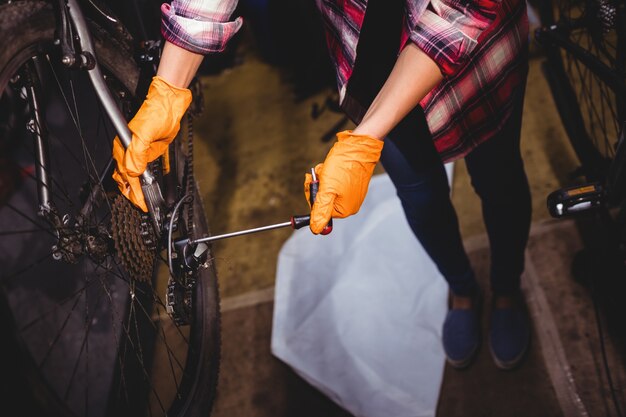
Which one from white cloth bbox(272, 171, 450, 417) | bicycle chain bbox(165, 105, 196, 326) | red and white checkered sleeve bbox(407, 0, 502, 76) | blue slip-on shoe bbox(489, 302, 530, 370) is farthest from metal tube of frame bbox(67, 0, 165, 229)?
blue slip-on shoe bbox(489, 302, 530, 370)

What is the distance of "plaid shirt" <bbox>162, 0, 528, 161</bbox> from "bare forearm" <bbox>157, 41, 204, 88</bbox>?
3 cm

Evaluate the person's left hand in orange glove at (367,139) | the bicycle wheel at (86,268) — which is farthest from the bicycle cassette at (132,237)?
the person's left hand in orange glove at (367,139)

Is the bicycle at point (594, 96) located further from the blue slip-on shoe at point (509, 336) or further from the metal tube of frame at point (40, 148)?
the metal tube of frame at point (40, 148)

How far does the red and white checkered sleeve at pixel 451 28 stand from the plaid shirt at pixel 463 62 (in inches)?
1.7

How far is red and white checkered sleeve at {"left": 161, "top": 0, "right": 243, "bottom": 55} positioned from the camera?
3.65ft

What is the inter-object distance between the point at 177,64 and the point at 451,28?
1.96 ft

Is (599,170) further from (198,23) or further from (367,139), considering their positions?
(198,23)

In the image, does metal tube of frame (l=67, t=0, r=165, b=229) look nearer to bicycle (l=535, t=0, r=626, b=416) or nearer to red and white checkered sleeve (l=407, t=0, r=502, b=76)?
red and white checkered sleeve (l=407, t=0, r=502, b=76)

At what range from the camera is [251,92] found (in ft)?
9.16

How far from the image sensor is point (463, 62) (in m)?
1.00

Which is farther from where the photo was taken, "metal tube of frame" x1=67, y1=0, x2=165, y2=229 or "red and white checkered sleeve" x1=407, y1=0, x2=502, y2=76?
"metal tube of frame" x1=67, y1=0, x2=165, y2=229

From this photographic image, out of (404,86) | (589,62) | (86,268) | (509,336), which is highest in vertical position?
(404,86)

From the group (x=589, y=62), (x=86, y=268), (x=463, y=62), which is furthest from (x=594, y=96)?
(x=86, y=268)

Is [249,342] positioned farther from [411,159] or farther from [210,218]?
[411,159]
